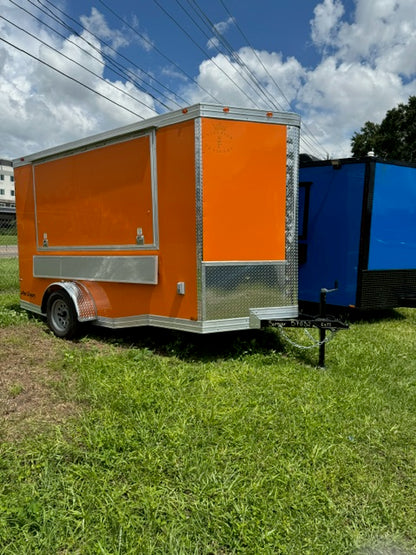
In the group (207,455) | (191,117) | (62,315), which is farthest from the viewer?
(62,315)

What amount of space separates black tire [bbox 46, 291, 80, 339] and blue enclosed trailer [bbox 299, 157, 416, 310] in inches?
158

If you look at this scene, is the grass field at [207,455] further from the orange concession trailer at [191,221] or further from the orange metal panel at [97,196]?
the orange metal panel at [97,196]

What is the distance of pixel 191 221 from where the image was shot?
4.36 metres

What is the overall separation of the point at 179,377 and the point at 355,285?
3.64 m

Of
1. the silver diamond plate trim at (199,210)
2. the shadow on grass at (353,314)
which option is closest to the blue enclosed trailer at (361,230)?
the shadow on grass at (353,314)

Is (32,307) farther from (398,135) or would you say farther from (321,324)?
(398,135)

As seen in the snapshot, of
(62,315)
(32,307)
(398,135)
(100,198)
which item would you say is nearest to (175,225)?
(100,198)

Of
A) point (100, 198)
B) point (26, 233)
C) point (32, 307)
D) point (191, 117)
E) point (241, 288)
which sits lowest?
point (32, 307)

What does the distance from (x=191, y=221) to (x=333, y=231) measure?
10.5 feet

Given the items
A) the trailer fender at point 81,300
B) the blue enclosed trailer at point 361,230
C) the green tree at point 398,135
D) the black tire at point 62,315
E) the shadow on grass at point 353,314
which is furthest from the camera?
the green tree at point 398,135

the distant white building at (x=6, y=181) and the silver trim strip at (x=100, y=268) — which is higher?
the distant white building at (x=6, y=181)

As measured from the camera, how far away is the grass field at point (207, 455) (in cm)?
212

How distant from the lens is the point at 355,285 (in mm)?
6324

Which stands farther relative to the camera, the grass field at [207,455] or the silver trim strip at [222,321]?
the silver trim strip at [222,321]
